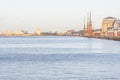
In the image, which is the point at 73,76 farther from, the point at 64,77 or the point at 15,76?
the point at 15,76

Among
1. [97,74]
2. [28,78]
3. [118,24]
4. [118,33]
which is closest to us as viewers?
[28,78]

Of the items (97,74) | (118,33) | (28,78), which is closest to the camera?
(28,78)

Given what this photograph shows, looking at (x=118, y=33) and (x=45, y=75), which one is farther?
(x=118, y=33)

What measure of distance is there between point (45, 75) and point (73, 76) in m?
1.91

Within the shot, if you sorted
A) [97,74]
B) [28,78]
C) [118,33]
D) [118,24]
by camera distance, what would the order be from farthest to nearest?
[118,24] < [118,33] < [97,74] < [28,78]

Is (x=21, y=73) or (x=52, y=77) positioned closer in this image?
(x=52, y=77)

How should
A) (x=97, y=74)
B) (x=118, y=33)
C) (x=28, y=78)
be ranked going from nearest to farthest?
(x=28, y=78), (x=97, y=74), (x=118, y=33)

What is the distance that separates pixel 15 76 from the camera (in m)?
28.8

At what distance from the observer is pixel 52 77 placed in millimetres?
28328

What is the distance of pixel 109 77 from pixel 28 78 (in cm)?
488

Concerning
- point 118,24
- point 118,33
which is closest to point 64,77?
point 118,33

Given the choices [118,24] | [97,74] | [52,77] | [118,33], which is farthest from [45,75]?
[118,24]

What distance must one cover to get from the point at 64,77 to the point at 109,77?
8.92ft

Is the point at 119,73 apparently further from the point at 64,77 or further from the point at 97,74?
the point at 64,77
